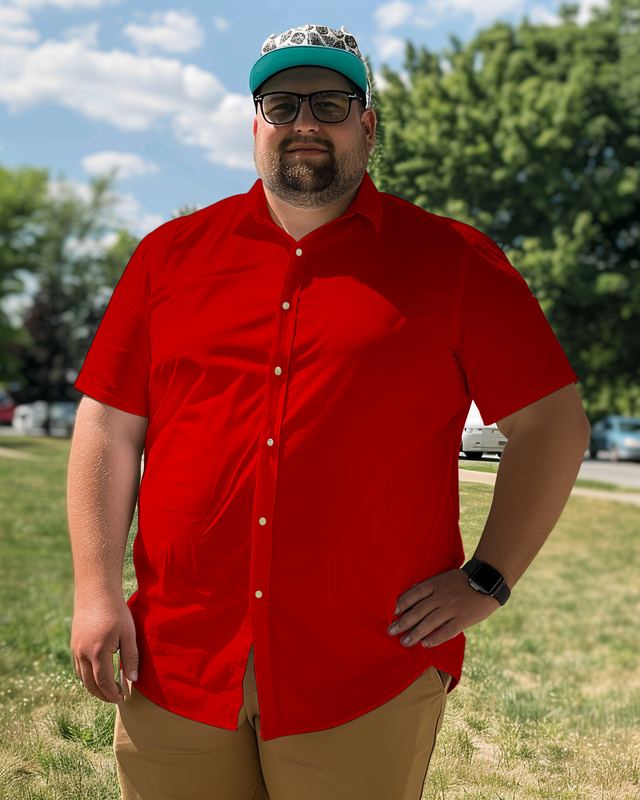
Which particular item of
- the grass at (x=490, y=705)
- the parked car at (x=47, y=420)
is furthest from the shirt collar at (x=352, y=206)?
the parked car at (x=47, y=420)

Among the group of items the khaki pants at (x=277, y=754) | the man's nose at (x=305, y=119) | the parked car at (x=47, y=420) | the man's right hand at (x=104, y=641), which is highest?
the man's nose at (x=305, y=119)

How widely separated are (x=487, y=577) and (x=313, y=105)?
1.30m

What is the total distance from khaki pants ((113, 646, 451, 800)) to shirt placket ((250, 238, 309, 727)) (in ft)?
0.18

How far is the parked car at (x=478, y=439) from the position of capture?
234cm

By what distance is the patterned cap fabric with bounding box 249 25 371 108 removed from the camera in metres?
2.03

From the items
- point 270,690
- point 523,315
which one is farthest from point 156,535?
point 523,315

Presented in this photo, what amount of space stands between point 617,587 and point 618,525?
2267 millimetres

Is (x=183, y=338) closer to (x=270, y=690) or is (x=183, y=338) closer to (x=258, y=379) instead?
(x=258, y=379)

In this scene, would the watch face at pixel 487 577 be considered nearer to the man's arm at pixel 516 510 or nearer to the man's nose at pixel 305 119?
the man's arm at pixel 516 510

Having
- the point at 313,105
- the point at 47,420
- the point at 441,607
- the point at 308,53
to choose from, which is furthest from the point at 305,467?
the point at 47,420

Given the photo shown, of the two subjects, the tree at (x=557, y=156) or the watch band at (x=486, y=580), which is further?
the tree at (x=557, y=156)

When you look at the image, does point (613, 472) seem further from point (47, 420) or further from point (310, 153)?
point (47, 420)

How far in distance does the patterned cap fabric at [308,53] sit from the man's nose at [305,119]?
11 cm

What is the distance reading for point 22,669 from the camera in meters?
4.31
